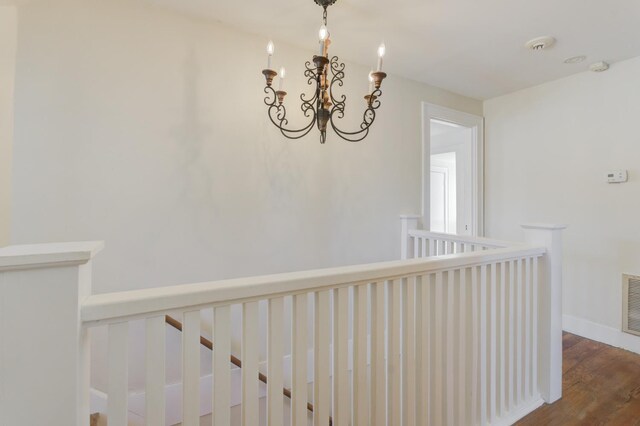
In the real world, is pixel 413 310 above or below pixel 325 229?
below

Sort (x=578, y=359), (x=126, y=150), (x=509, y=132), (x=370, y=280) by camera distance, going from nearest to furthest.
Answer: (x=370, y=280), (x=126, y=150), (x=578, y=359), (x=509, y=132)

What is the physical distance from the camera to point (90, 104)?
5.67ft

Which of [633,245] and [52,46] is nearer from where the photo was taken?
[52,46]

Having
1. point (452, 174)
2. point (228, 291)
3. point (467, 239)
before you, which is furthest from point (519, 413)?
point (452, 174)

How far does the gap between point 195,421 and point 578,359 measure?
2.81 meters

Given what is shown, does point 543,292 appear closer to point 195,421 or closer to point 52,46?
point 195,421

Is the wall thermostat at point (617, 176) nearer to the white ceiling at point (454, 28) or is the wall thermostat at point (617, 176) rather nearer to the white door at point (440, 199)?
the white ceiling at point (454, 28)

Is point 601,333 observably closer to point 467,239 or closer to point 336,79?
point 467,239

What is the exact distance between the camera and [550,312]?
→ 183 cm

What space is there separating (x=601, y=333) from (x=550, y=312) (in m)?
1.39

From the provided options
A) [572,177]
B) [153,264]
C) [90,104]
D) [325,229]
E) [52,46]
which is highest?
[52,46]

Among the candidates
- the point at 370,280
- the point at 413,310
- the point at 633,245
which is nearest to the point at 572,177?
the point at 633,245

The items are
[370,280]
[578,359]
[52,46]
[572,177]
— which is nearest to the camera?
[370,280]

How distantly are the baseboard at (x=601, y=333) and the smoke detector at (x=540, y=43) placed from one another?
2.32 meters
